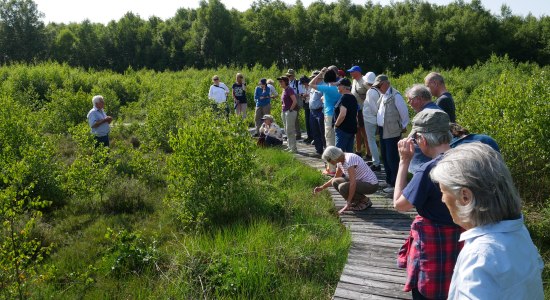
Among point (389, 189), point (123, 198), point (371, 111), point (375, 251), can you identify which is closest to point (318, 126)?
point (371, 111)

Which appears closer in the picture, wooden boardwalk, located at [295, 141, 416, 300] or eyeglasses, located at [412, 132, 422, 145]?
eyeglasses, located at [412, 132, 422, 145]

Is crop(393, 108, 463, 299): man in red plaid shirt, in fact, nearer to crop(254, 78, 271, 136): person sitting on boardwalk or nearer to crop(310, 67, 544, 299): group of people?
crop(310, 67, 544, 299): group of people

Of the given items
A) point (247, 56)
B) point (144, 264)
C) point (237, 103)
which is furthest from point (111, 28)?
point (144, 264)

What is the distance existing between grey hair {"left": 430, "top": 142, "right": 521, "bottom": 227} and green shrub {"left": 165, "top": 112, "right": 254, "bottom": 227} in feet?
13.9

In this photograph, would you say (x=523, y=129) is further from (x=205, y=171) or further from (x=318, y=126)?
(x=205, y=171)

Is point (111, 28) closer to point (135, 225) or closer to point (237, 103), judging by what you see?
point (237, 103)

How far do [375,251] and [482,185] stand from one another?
3245mm

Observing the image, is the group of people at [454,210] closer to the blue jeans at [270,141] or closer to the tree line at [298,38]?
the blue jeans at [270,141]

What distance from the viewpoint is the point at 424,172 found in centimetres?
249

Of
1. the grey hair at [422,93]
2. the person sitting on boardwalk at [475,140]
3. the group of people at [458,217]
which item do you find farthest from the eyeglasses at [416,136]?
the grey hair at [422,93]

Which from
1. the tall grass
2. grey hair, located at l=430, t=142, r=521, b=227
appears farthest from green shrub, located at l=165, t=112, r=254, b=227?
grey hair, located at l=430, t=142, r=521, b=227

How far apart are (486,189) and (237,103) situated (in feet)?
33.0

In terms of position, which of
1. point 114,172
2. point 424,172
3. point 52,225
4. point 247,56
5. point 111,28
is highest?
point 111,28

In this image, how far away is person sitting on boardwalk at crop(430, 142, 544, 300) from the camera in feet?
4.82
